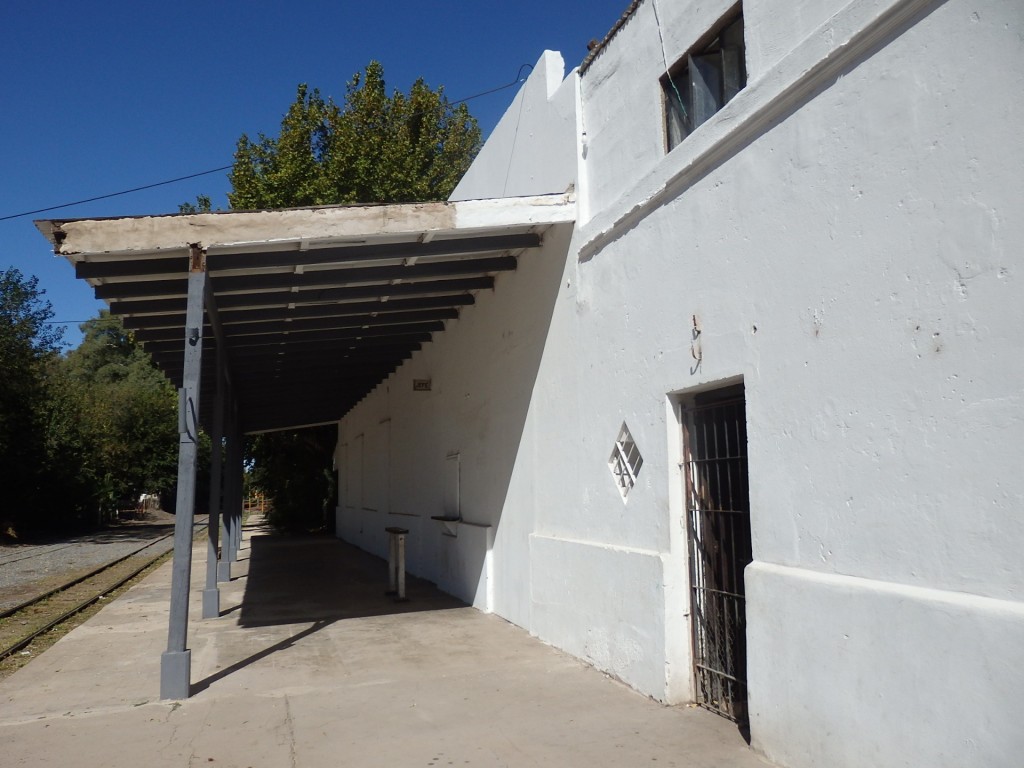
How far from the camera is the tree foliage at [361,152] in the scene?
25.9m

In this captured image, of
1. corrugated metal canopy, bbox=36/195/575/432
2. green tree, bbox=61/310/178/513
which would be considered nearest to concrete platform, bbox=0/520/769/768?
corrugated metal canopy, bbox=36/195/575/432

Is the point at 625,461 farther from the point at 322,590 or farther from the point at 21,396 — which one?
the point at 21,396

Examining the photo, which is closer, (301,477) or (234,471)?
(234,471)

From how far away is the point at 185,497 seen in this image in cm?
666

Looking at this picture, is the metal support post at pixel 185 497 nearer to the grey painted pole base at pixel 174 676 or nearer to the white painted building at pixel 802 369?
the grey painted pole base at pixel 174 676

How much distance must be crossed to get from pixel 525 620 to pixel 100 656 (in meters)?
4.17

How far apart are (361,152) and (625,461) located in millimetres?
21533

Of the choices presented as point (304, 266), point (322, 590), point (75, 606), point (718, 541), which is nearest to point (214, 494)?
point (322, 590)

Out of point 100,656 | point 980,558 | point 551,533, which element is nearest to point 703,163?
point 980,558

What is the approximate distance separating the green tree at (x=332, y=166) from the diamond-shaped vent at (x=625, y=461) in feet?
65.4

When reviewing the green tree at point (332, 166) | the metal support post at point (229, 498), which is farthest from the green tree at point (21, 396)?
the metal support post at point (229, 498)

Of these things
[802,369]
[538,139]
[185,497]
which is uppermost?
[538,139]

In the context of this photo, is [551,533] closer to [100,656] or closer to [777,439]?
[777,439]

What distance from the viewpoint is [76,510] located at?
33.2 meters
